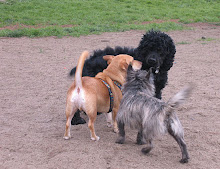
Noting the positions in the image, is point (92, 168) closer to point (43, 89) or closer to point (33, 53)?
point (43, 89)

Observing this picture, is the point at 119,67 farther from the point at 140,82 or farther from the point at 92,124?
the point at 92,124

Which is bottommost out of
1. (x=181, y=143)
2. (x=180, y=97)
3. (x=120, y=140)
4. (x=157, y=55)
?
(x=120, y=140)

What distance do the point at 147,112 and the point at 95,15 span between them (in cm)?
1333

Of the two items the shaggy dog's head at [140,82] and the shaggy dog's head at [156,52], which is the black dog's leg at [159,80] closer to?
the shaggy dog's head at [156,52]

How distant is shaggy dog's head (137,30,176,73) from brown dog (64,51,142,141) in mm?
340

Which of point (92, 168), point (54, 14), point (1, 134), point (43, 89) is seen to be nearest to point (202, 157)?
point (92, 168)

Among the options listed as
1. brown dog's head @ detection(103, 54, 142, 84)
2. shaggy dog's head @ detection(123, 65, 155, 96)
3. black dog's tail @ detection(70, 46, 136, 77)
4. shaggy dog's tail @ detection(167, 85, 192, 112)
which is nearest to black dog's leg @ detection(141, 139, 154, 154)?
shaggy dog's tail @ detection(167, 85, 192, 112)

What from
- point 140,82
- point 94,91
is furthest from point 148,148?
point 94,91

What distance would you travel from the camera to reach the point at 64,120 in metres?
4.99

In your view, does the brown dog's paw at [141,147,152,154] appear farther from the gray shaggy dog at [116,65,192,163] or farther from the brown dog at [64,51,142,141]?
the brown dog at [64,51,142,141]

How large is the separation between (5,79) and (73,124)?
288 centimetres

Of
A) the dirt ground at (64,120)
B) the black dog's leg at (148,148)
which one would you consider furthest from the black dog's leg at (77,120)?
the black dog's leg at (148,148)

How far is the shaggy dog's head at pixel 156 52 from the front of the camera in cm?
471

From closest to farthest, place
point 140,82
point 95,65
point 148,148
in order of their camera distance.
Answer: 1. point 148,148
2. point 140,82
3. point 95,65
